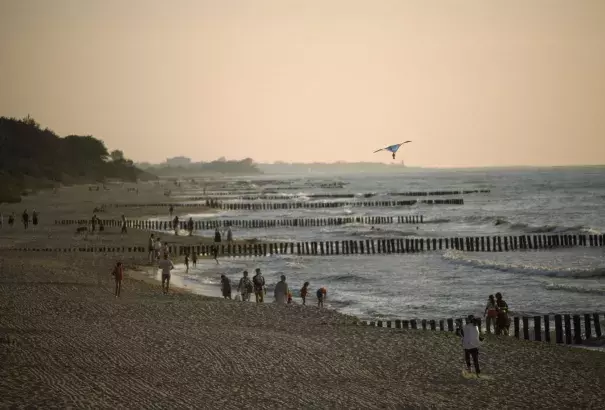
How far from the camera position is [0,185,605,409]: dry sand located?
15.1m

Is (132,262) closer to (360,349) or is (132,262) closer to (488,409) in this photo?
(360,349)

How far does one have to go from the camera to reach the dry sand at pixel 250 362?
A: 49.5 ft

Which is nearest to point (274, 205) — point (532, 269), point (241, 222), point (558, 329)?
point (241, 222)

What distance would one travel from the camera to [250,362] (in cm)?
1780

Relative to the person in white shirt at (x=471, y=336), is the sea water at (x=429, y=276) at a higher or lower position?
lower

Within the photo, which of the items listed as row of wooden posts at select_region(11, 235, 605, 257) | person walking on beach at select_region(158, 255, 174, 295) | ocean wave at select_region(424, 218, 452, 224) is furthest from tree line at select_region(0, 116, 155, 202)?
person walking on beach at select_region(158, 255, 174, 295)

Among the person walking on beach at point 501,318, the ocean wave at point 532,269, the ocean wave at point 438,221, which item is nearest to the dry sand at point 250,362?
the person walking on beach at point 501,318

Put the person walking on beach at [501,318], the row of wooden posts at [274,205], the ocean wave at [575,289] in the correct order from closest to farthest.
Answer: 1. the person walking on beach at [501,318]
2. the ocean wave at [575,289]
3. the row of wooden posts at [274,205]

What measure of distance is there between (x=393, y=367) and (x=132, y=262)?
1030 inches

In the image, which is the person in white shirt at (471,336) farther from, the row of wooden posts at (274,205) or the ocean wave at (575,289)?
the row of wooden posts at (274,205)

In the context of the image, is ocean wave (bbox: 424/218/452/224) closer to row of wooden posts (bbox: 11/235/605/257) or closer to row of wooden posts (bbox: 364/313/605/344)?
row of wooden posts (bbox: 11/235/605/257)

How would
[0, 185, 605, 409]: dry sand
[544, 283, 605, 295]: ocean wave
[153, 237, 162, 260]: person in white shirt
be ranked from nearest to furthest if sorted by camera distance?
[0, 185, 605, 409]: dry sand
[544, 283, 605, 295]: ocean wave
[153, 237, 162, 260]: person in white shirt

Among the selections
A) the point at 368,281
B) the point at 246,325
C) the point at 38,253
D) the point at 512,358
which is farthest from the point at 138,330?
the point at 38,253

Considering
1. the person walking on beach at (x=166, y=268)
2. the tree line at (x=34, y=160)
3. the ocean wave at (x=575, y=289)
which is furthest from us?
the tree line at (x=34, y=160)
